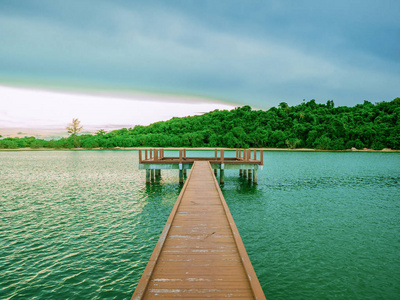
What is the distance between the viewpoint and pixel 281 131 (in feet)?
322

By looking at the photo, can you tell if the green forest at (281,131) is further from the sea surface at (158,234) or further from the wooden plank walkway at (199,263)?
the wooden plank walkway at (199,263)

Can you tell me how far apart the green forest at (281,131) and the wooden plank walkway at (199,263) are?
92.2 m

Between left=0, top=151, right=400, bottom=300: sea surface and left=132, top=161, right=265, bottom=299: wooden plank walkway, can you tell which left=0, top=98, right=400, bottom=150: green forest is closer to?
left=0, top=151, right=400, bottom=300: sea surface

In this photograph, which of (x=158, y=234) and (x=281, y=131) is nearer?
(x=158, y=234)

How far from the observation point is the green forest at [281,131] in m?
88.1

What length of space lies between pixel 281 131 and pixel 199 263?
98.4 m

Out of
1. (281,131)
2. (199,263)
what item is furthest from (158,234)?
(281,131)

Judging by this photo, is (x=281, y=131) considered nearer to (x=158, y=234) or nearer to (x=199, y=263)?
(x=158, y=234)

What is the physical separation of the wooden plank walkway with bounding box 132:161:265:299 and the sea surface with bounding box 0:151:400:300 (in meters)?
1.74

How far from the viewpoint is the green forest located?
8812cm

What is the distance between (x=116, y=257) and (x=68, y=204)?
31.1 ft

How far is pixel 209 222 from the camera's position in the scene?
8.28 m

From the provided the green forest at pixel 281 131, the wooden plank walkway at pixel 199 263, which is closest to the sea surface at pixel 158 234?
the wooden plank walkway at pixel 199 263

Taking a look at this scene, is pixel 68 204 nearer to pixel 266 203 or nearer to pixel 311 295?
pixel 266 203
